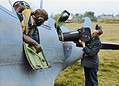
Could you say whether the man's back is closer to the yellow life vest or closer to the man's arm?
the man's arm

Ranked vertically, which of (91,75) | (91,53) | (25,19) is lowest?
(91,75)

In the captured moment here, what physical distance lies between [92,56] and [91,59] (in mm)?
119

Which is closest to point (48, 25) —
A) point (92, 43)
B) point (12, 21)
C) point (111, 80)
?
point (92, 43)

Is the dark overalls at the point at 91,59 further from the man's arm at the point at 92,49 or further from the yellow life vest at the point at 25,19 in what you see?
the yellow life vest at the point at 25,19

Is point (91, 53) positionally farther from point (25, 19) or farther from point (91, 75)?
point (25, 19)

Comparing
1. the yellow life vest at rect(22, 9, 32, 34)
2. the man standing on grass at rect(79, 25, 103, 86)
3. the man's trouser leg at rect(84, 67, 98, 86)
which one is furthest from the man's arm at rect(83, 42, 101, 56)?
the yellow life vest at rect(22, 9, 32, 34)

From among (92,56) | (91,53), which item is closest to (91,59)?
(92,56)

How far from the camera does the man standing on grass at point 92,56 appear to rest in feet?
29.4

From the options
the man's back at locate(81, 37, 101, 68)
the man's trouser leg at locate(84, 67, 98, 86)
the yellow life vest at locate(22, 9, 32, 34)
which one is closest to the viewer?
the yellow life vest at locate(22, 9, 32, 34)

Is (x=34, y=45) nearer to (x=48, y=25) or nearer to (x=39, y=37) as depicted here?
(x=39, y=37)

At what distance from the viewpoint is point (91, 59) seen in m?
9.24

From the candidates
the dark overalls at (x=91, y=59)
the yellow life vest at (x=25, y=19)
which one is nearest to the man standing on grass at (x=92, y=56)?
the dark overalls at (x=91, y=59)

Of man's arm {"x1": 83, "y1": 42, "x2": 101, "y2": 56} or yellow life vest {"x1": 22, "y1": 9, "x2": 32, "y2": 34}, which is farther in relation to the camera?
man's arm {"x1": 83, "y1": 42, "x2": 101, "y2": 56}

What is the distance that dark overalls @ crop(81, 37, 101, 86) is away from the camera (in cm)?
895
